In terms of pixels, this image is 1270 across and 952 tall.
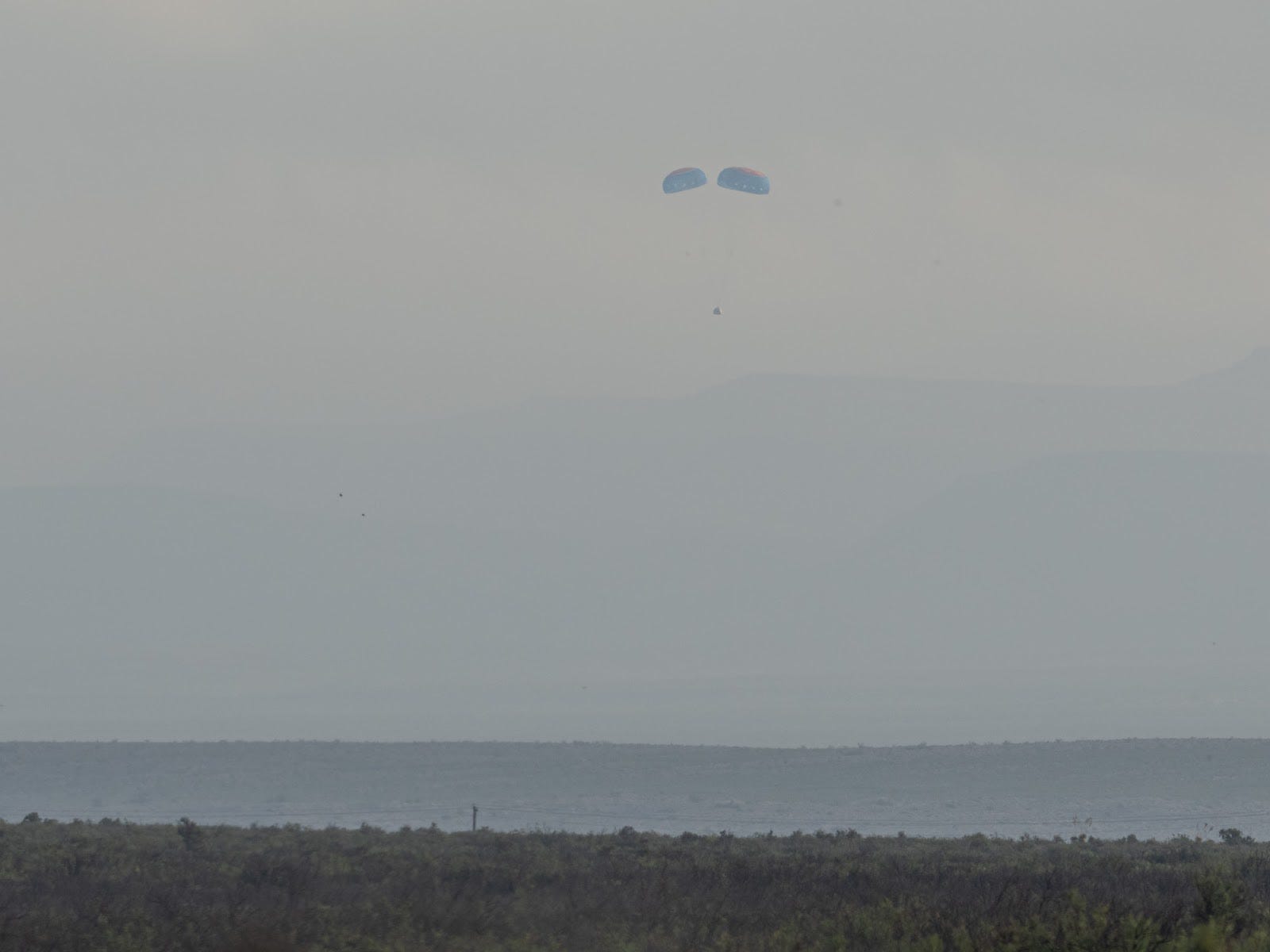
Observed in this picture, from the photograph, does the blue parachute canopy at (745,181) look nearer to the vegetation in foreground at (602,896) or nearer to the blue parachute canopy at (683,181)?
the blue parachute canopy at (683,181)

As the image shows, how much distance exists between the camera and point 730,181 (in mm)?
71500

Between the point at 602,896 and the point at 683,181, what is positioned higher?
the point at 683,181

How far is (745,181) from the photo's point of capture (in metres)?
70.8

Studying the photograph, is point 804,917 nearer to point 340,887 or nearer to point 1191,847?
point 340,887

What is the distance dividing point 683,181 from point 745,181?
11.5ft

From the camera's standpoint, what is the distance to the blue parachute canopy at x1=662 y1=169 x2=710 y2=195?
67.7 meters

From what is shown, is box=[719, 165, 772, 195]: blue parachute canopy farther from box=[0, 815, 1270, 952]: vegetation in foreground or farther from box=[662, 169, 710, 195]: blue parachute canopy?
box=[0, 815, 1270, 952]: vegetation in foreground

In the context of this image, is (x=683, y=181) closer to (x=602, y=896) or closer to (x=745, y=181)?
(x=745, y=181)

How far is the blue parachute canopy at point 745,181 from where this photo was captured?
7050 centimetres

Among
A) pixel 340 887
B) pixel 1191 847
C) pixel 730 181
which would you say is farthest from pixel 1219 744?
pixel 340 887

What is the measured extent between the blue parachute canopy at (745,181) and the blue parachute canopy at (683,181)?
1180mm

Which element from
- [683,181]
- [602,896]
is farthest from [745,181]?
[602,896]

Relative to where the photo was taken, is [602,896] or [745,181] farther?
[745,181]

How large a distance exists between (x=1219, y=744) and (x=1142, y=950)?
98.7 metres
